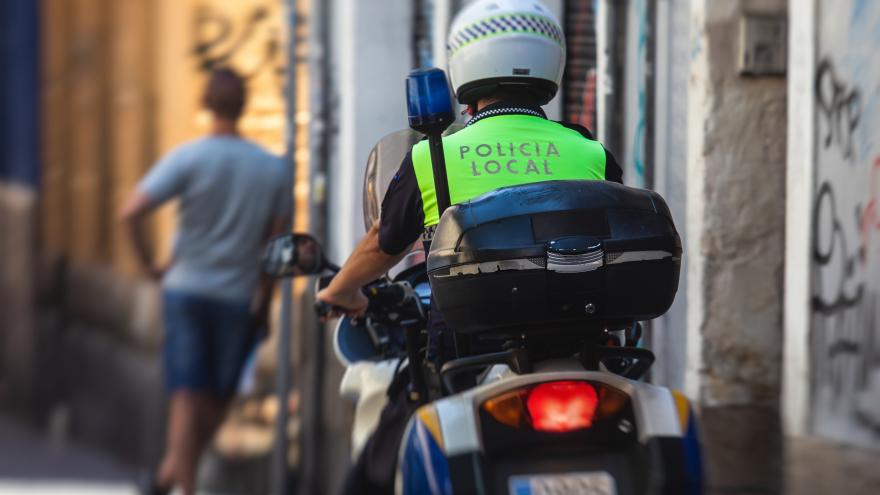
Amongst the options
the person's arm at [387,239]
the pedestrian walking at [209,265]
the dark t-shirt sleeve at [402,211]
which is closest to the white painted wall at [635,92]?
the pedestrian walking at [209,265]

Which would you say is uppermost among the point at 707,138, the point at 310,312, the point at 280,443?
the point at 707,138

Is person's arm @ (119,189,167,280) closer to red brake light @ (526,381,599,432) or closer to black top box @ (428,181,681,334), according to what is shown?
black top box @ (428,181,681,334)

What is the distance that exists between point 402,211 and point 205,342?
4.06m

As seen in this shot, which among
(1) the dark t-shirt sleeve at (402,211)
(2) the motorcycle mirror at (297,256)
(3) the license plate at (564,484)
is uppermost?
(1) the dark t-shirt sleeve at (402,211)

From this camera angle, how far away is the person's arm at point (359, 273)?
396 cm

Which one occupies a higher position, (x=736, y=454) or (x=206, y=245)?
(x=206, y=245)

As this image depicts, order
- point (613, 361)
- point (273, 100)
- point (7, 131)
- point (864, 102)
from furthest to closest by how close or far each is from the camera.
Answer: point (7, 131), point (273, 100), point (864, 102), point (613, 361)

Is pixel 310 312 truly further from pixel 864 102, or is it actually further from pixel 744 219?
pixel 864 102

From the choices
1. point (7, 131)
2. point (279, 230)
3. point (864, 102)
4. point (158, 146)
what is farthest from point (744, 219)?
point (7, 131)

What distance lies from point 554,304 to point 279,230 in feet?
14.7

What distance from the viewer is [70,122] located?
12.7 metres

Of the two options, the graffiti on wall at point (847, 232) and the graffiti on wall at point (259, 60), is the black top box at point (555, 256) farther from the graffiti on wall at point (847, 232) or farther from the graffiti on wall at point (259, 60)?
the graffiti on wall at point (259, 60)

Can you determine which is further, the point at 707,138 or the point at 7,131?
the point at 7,131

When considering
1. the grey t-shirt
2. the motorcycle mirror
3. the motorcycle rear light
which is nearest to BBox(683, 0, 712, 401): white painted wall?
the grey t-shirt
